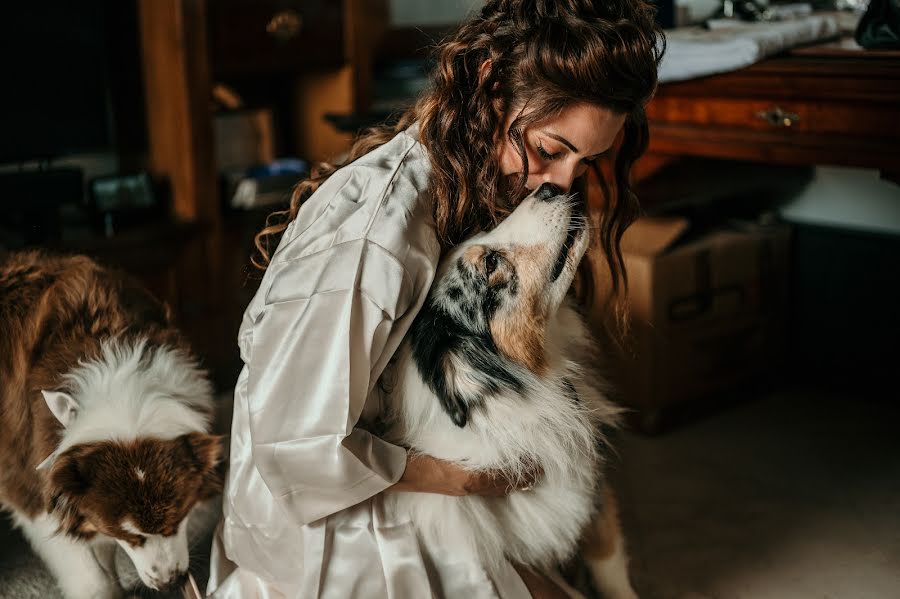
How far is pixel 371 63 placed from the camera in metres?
2.98

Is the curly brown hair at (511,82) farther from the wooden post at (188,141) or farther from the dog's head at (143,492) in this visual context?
the wooden post at (188,141)

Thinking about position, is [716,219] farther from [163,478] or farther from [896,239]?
[163,478]

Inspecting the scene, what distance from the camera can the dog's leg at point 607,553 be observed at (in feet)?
5.35

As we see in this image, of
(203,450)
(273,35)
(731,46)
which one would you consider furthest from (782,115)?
(273,35)

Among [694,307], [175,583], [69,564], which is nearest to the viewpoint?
[175,583]

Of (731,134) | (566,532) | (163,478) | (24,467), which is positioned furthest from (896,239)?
(24,467)

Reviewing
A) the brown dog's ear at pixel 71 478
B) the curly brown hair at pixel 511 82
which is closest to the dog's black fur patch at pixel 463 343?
the curly brown hair at pixel 511 82

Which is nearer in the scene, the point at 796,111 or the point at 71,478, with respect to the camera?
the point at 71,478

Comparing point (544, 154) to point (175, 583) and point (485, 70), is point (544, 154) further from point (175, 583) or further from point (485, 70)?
point (175, 583)

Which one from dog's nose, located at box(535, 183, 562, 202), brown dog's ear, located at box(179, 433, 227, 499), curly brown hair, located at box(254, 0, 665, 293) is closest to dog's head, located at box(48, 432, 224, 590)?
brown dog's ear, located at box(179, 433, 227, 499)

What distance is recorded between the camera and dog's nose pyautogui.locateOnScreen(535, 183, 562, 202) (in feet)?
4.50

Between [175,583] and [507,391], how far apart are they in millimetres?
730

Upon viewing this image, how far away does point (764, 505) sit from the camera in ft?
7.06

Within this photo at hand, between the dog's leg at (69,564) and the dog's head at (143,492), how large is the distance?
0.47 feet
